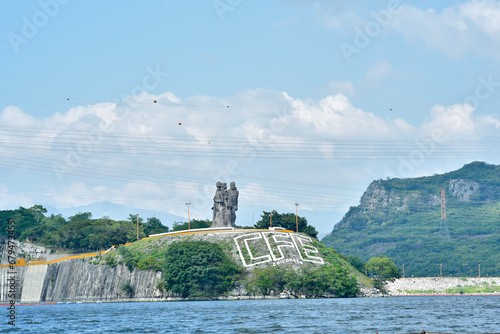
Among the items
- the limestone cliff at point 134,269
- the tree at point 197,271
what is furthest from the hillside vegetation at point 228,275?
the limestone cliff at point 134,269

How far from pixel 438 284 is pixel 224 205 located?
70266 millimetres

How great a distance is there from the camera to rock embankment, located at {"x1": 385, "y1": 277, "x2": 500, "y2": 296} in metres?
188

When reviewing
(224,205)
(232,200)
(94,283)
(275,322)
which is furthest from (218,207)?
(275,322)

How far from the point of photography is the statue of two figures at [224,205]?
16488cm

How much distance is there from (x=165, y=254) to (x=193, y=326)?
7887 centimetres

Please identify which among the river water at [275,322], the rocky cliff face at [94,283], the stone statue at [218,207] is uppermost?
the stone statue at [218,207]

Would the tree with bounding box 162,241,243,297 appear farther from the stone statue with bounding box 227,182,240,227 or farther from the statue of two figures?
the stone statue with bounding box 227,182,240,227

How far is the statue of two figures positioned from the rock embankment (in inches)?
2015

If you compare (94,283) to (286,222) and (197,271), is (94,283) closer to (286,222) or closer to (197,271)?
(197,271)

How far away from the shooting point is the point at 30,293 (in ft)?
546

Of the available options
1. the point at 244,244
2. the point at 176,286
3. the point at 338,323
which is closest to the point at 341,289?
the point at 244,244

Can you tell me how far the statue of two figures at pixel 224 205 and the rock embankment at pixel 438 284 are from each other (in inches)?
2015

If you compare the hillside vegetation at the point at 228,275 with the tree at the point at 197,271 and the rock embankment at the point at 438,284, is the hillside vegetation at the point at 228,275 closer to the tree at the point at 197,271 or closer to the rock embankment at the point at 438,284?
the tree at the point at 197,271

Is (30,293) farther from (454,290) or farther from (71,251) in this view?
(454,290)
